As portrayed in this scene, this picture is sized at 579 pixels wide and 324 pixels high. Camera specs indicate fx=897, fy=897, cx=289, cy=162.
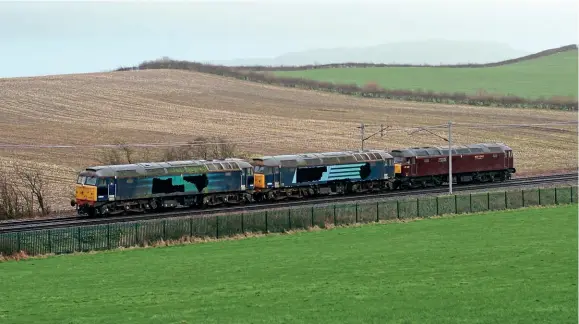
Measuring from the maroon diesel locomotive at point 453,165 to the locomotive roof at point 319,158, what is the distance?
8.57 feet

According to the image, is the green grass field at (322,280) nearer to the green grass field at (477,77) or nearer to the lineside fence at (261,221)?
the lineside fence at (261,221)

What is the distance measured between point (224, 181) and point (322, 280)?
30.9m

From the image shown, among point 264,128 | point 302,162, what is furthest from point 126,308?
point 264,128

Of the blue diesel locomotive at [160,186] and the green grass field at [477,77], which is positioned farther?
the green grass field at [477,77]

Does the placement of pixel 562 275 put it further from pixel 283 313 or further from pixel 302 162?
pixel 302 162

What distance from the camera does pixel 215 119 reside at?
105875 mm

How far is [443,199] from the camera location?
62.6 meters

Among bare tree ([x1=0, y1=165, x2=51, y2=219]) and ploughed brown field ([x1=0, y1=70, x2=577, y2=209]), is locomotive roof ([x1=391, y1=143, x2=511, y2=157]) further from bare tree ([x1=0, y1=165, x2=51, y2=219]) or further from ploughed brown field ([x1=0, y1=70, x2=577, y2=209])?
bare tree ([x1=0, y1=165, x2=51, y2=219])

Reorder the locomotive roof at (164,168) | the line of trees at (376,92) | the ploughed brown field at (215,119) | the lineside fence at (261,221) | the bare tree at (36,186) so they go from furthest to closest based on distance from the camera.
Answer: the line of trees at (376,92) < the ploughed brown field at (215,119) < the bare tree at (36,186) < the locomotive roof at (164,168) < the lineside fence at (261,221)

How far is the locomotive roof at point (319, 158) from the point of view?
7069 centimetres

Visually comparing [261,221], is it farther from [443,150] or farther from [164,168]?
[443,150]

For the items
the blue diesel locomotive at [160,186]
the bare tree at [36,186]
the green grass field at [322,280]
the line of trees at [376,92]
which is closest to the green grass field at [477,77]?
the line of trees at [376,92]

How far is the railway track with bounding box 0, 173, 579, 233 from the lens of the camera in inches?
2200

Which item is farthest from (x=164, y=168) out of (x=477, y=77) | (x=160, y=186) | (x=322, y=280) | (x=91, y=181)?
(x=477, y=77)
